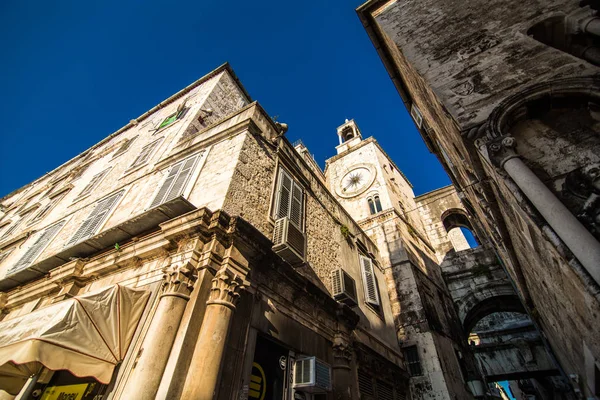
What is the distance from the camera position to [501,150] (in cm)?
427

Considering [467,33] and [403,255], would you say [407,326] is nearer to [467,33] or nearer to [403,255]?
[403,255]

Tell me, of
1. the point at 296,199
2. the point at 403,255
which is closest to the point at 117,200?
the point at 296,199

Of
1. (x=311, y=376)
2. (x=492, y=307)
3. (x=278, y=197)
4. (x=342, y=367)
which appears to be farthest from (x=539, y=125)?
(x=492, y=307)

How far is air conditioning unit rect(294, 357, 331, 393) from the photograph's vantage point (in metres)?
5.23

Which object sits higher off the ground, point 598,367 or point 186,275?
point 186,275

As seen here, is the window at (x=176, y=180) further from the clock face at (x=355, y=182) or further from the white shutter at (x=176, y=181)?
the clock face at (x=355, y=182)

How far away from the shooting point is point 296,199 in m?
8.59

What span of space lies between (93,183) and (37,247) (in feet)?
12.2

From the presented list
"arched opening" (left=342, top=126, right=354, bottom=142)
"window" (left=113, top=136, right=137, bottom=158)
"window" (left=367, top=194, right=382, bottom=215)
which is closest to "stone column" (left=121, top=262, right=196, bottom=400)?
"window" (left=113, top=136, right=137, bottom=158)

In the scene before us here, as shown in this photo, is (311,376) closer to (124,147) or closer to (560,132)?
(560,132)

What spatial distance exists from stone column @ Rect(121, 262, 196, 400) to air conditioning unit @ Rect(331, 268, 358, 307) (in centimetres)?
455

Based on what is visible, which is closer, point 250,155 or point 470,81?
point 470,81

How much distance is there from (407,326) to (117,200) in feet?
38.8

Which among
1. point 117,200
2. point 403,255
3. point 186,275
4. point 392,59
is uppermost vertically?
point 392,59
